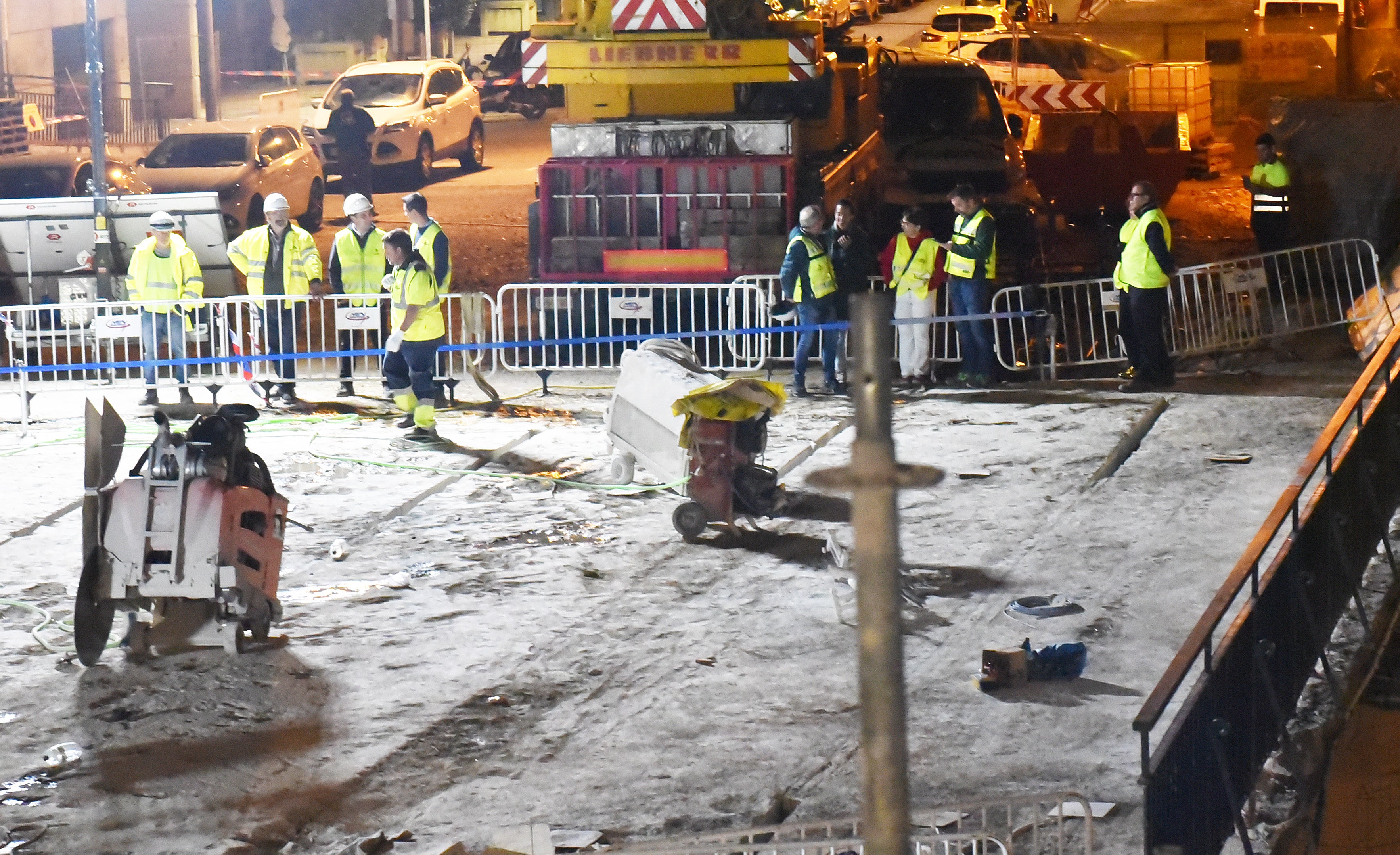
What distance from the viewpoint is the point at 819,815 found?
660 cm

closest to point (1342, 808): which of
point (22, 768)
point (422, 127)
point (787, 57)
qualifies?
point (22, 768)

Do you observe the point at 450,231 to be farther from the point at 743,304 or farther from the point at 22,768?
the point at 22,768

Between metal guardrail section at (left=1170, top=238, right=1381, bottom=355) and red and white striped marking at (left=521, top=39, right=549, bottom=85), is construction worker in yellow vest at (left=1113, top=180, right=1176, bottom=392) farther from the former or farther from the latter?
red and white striped marking at (left=521, top=39, right=549, bottom=85)

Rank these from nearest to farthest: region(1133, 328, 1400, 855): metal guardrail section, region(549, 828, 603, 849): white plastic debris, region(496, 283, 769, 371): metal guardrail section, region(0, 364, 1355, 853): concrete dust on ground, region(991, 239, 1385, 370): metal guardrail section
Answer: region(1133, 328, 1400, 855): metal guardrail section → region(549, 828, 603, 849): white plastic debris → region(0, 364, 1355, 853): concrete dust on ground → region(991, 239, 1385, 370): metal guardrail section → region(496, 283, 769, 371): metal guardrail section

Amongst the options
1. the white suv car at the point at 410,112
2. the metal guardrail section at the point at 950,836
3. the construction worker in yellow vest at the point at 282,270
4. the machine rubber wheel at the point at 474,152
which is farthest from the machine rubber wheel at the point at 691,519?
the machine rubber wheel at the point at 474,152

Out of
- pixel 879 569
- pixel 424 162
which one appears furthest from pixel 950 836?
pixel 424 162

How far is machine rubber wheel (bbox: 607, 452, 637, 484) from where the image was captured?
11609mm

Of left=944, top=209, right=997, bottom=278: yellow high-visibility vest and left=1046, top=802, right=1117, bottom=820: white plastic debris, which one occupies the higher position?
left=944, top=209, right=997, bottom=278: yellow high-visibility vest

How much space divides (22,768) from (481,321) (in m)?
7.89

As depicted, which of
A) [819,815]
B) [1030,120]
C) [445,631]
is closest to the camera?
[819,815]

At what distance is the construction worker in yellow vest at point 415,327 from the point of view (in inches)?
492

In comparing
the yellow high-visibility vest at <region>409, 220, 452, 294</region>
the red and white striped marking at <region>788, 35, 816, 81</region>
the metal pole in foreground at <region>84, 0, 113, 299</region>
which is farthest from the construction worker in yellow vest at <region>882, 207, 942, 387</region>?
the metal pole in foreground at <region>84, 0, 113, 299</region>

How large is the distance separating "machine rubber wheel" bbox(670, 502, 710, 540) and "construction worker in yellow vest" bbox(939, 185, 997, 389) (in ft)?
16.2

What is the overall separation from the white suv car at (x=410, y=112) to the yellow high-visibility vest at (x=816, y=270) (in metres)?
13.5
